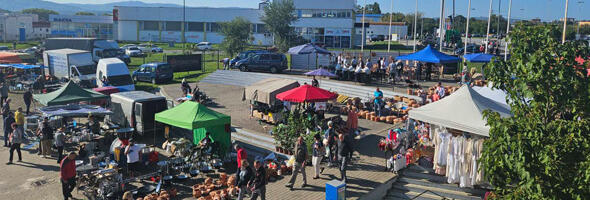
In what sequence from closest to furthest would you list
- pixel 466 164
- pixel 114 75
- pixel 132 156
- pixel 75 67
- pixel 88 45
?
pixel 466 164 < pixel 132 156 < pixel 114 75 < pixel 75 67 < pixel 88 45

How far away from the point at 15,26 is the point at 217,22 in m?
37.7

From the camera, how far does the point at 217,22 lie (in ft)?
236

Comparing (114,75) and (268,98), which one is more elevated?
(114,75)

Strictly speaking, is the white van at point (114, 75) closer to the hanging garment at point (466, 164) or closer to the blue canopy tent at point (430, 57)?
the blue canopy tent at point (430, 57)

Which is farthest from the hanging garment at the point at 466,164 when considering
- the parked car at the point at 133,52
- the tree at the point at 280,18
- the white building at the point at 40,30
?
the white building at the point at 40,30

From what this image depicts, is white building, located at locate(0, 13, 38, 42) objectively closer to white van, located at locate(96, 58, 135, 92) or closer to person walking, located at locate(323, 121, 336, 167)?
white van, located at locate(96, 58, 135, 92)

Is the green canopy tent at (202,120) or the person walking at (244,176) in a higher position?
the green canopy tent at (202,120)

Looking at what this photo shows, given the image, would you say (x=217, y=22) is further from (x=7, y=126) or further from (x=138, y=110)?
(x=7, y=126)

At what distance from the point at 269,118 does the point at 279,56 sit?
14072mm

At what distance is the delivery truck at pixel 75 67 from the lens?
29.6 m

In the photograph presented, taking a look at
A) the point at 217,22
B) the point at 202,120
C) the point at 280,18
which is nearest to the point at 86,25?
the point at 217,22

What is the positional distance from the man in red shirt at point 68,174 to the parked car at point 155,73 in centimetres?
2075

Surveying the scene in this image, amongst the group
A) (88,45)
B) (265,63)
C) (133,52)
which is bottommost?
(265,63)

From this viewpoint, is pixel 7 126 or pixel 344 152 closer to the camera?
pixel 344 152
